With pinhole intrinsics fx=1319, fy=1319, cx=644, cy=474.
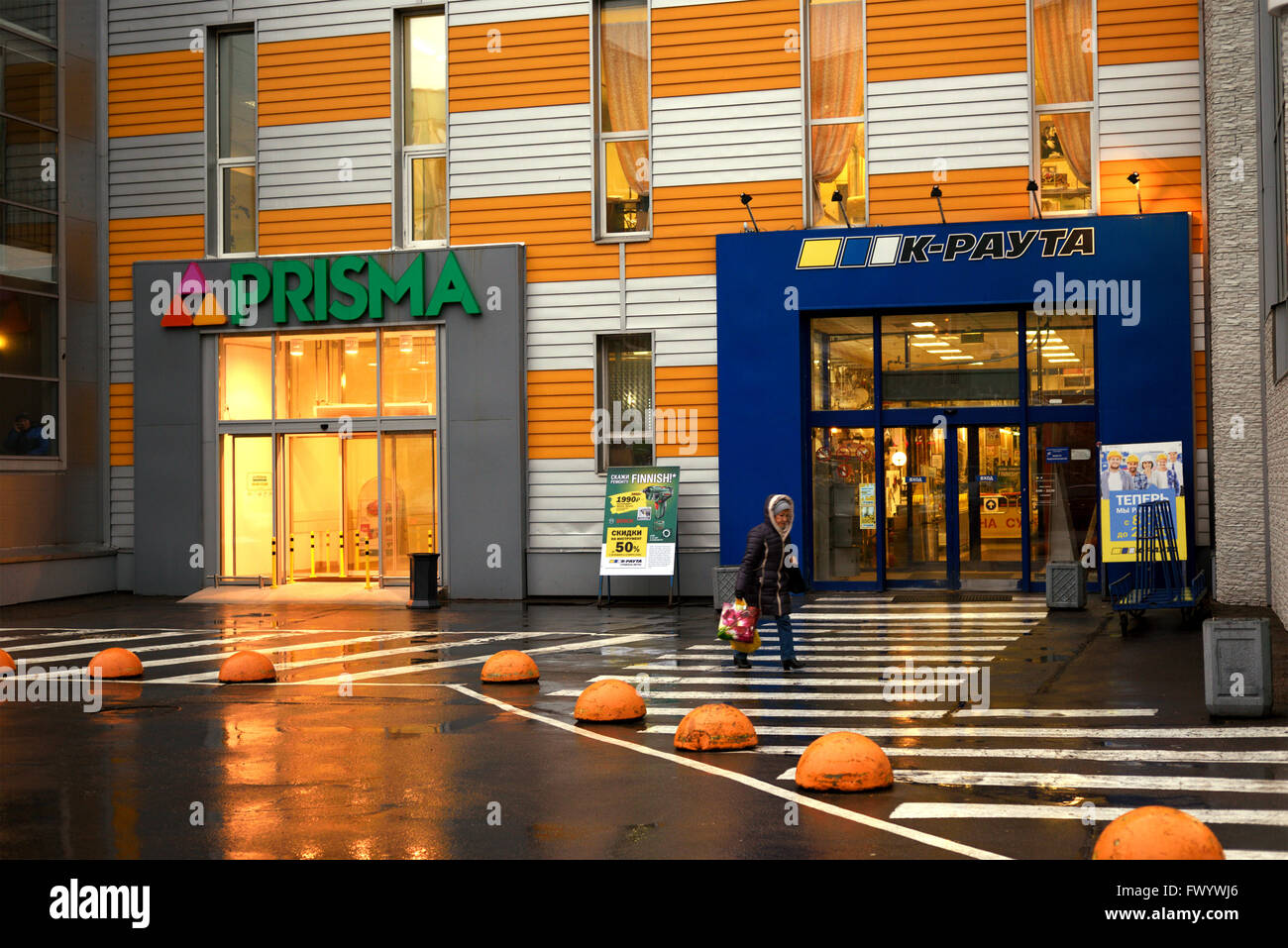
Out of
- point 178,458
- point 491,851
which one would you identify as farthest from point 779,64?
point 491,851

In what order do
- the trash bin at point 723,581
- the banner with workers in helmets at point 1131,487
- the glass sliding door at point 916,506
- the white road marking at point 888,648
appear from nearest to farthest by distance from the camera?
1. the white road marking at point 888,648
2. the banner with workers in helmets at point 1131,487
3. the trash bin at point 723,581
4. the glass sliding door at point 916,506

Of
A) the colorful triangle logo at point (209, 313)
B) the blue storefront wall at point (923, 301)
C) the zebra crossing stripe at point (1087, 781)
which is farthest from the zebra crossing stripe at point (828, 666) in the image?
the colorful triangle logo at point (209, 313)

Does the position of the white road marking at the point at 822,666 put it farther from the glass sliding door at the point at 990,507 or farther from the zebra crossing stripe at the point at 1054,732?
the glass sliding door at the point at 990,507

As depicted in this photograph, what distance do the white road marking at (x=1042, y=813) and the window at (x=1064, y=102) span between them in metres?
16.1

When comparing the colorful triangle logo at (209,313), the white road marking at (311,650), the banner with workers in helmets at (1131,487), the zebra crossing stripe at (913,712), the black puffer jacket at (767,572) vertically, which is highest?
the colorful triangle logo at (209,313)

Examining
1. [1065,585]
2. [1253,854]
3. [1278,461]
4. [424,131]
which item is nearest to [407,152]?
[424,131]

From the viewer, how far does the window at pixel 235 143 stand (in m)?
26.0

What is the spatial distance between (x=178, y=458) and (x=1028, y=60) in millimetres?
17193

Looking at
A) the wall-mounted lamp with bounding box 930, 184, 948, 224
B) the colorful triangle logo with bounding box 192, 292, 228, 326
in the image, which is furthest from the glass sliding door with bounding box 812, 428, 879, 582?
the colorful triangle logo with bounding box 192, 292, 228, 326

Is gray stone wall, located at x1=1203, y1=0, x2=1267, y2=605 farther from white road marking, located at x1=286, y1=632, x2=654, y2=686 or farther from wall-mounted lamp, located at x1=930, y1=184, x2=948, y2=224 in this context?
white road marking, located at x1=286, y1=632, x2=654, y2=686

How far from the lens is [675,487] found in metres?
22.5

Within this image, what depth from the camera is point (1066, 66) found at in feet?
72.8

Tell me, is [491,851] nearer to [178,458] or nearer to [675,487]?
[675,487]

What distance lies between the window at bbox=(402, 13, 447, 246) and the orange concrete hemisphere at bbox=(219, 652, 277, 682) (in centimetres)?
1226
